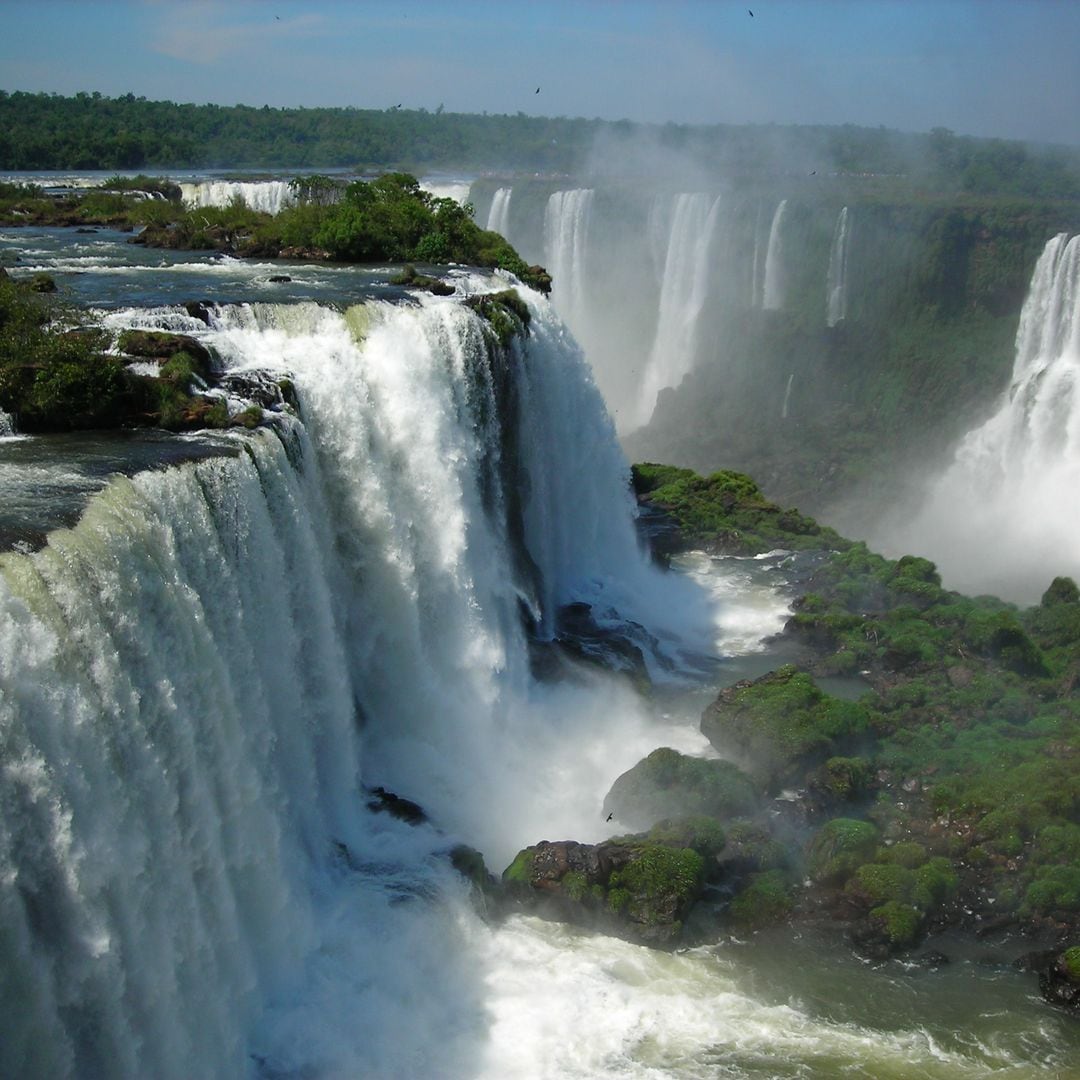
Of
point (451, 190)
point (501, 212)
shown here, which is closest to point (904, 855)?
point (501, 212)

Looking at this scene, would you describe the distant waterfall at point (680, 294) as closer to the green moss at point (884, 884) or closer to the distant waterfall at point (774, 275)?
the distant waterfall at point (774, 275)

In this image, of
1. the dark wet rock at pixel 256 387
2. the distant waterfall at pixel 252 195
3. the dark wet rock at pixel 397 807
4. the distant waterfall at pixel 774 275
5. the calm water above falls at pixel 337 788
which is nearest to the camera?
the calm water above falls at pixel 337 788

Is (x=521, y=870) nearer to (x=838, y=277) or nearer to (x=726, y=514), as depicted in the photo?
(x=726, y=514)

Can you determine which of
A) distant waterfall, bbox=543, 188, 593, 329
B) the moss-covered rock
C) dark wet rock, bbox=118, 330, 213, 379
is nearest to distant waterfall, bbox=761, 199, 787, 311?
distant waterfall, bbox=543, 188, 593, 329

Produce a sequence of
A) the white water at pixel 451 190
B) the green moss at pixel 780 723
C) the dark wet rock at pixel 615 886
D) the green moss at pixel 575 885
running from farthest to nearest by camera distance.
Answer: the white water at pixel 451 190 → the green moss at pixel 780 723 → the green moss at pixel 575 885 → the dark wet rock at pixel 615 886

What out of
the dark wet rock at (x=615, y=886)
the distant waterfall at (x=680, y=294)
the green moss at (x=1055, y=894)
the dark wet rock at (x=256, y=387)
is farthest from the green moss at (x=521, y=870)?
the distant waterfall at (x=680, y=294)

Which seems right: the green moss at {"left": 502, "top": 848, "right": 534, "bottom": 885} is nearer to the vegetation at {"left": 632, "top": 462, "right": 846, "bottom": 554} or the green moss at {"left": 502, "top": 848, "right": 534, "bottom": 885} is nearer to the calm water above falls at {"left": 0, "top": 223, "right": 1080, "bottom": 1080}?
the calm water above falls at {"left": 0, "top": 223, "right": 1080, "bottom": 1080}

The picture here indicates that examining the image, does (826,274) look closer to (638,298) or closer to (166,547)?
(638,298)
